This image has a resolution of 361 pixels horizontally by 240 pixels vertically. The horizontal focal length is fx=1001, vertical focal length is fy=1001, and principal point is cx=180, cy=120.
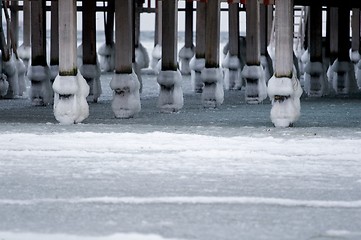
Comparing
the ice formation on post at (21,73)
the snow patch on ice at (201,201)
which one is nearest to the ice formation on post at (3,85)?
the ice formation on post at (21,73)

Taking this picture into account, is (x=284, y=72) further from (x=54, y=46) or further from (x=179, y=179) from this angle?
(x=54, y=46)

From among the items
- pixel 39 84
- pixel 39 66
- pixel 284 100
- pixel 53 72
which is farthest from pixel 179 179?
pixel 53 72

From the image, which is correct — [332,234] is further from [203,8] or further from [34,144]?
[203,8]

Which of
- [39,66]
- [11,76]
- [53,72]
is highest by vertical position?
[39,66]

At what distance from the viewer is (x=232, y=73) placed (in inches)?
727

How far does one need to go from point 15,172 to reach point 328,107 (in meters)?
7.34

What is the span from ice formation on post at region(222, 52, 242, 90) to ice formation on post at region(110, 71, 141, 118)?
6.59m

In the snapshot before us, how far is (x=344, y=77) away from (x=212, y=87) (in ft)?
14.9

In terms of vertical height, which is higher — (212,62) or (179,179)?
(212,62)

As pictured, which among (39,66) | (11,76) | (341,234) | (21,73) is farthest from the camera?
(21,73)

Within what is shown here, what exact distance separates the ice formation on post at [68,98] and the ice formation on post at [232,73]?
300 inches

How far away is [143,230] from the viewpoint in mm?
4922

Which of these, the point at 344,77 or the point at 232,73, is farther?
the point at 232,73

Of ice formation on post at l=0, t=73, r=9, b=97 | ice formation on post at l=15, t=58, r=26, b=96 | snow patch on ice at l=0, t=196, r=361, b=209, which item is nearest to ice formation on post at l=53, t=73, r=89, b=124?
snow patch on ice at l=0, t=196, r=361, b=209
